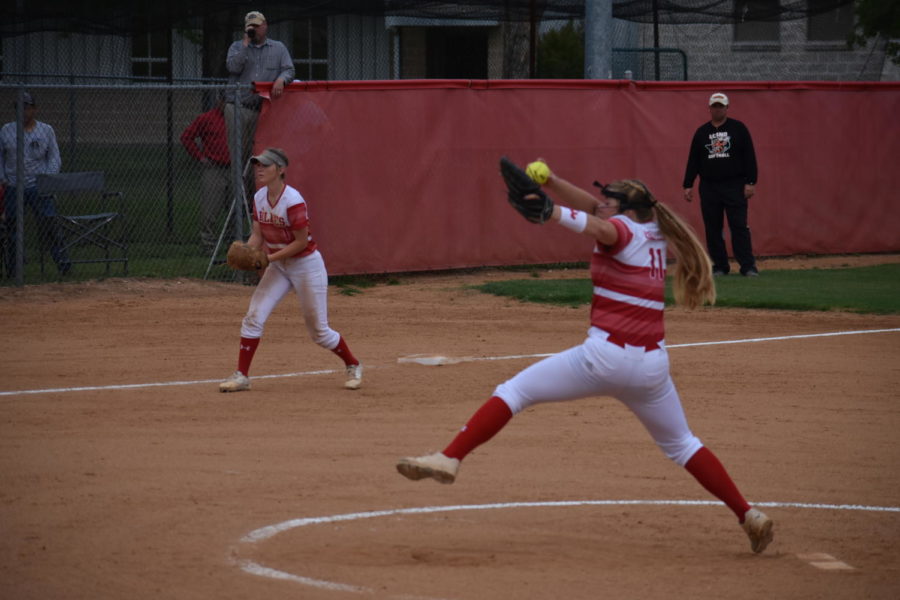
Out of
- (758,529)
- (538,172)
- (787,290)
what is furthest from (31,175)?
(758,529)

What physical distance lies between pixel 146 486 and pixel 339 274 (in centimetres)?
963

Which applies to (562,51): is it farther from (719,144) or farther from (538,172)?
(538,172)

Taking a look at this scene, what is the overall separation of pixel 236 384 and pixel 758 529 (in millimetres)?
5324

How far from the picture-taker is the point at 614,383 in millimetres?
6594

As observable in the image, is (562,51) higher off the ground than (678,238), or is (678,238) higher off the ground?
(562,51)

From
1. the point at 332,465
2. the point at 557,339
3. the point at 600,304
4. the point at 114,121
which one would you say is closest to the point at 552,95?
the point at 557,339

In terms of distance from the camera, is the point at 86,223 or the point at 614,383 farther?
the point at 86,223

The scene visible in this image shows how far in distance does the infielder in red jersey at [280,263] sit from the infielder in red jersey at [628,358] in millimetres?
4039

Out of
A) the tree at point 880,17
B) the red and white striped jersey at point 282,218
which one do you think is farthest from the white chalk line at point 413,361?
the tree at point 880,17

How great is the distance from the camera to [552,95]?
1870cm

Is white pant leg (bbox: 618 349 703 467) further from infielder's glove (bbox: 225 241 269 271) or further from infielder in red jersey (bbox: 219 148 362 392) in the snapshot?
infielder's glove (bbox: 225 241 269 271)

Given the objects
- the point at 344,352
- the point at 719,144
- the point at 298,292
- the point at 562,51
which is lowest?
the point at 344,352

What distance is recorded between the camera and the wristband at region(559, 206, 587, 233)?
250 inches

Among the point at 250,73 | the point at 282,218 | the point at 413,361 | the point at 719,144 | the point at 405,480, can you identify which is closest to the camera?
the point at 405,480
